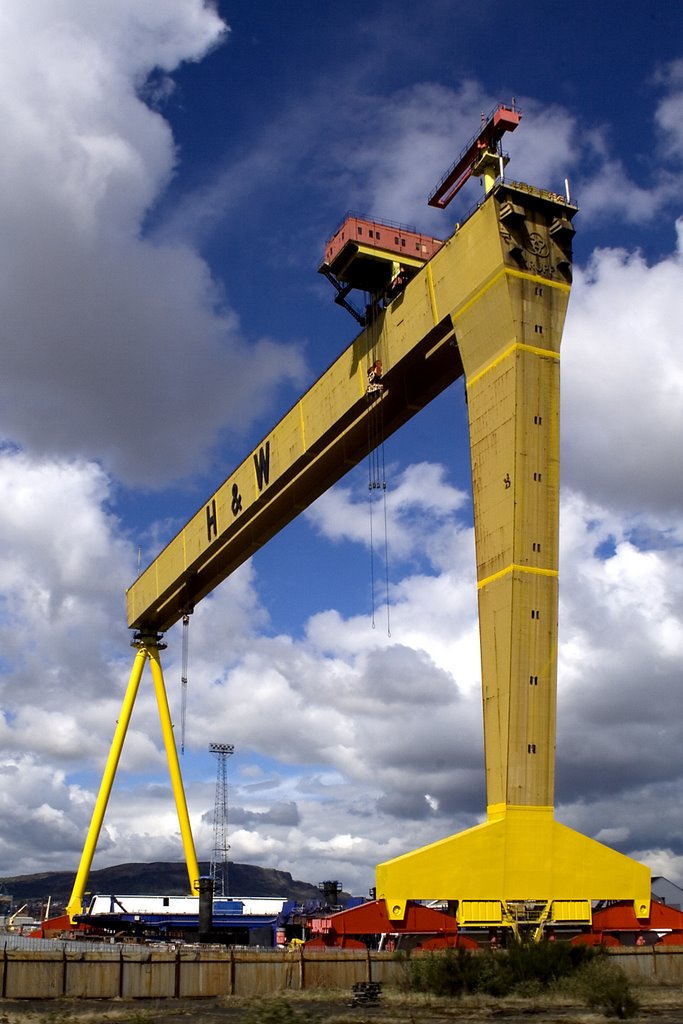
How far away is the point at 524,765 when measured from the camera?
68.8ft

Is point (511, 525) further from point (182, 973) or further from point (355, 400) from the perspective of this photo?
point (182, 973)

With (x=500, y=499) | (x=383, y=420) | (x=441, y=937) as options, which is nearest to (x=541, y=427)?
(x=500, y=499)

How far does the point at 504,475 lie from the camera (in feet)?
72.3

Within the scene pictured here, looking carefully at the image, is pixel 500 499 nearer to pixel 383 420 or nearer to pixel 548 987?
pixel 383 420

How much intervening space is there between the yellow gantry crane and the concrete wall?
5.76 feet

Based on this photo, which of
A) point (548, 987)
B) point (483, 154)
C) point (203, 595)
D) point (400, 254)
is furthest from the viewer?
point (203, 595)

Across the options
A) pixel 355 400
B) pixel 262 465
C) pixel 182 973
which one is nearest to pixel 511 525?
pixel 355 400

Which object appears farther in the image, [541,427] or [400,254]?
[400,254]

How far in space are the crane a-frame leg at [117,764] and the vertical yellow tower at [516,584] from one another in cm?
2284

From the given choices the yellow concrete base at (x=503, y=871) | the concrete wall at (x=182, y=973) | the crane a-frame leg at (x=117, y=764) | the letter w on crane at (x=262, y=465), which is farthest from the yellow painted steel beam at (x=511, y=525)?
the crane a-frame leg at (x=117, y=764)

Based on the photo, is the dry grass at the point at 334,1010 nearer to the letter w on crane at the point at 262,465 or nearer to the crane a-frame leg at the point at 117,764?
the letter w on crane at the point at 262,465

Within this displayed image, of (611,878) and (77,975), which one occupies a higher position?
(611,878)

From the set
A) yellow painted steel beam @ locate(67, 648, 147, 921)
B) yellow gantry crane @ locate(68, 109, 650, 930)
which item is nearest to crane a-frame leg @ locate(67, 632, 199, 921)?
yellow painted steel beam @ locate(67, 648, 147, 921)

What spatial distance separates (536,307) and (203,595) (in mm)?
21729
